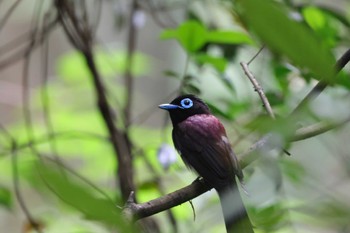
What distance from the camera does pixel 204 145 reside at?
1.73 meters

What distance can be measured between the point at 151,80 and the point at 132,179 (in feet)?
10.0

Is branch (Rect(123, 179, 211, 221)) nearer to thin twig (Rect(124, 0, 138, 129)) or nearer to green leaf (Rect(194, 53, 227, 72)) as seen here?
green leaf (Rect(194, 53, 227, 72))

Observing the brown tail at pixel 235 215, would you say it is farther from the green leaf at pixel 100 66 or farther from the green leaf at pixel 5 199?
the green leaf at pixel 100 66

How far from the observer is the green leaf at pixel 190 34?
1.77 m

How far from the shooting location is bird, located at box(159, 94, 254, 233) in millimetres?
1580

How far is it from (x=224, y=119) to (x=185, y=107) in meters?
0.12

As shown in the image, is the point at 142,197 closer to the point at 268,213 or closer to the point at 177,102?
the point at 177,102

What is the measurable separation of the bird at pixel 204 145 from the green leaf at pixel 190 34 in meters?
0.17

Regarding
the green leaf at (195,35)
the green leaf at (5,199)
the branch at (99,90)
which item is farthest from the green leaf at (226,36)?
the green leaf at (5,199)

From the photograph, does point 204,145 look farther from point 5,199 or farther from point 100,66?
point 100,66

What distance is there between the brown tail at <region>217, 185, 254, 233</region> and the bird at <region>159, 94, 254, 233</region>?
0.33 m

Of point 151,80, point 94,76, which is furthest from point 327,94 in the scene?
point 151,80

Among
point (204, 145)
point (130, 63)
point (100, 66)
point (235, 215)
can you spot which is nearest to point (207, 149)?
point (204, 145)

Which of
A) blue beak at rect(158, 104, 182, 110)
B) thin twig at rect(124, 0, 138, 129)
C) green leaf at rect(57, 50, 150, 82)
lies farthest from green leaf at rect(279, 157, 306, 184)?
green leaf at rect(57, 50, 150, 82)
